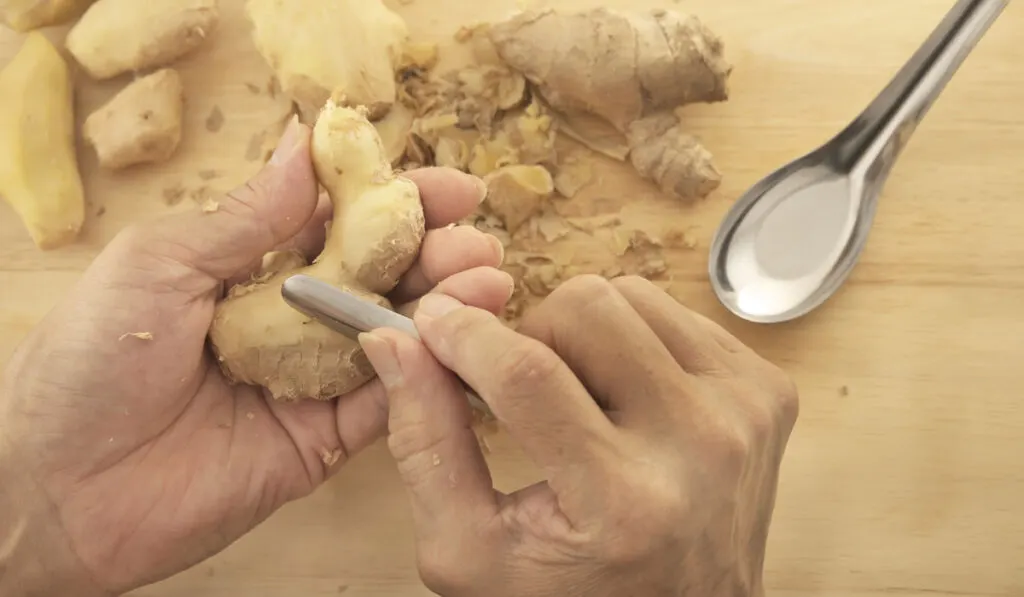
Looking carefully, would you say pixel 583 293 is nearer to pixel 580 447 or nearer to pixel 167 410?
pixel 580 447

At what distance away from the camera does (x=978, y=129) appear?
0.90m

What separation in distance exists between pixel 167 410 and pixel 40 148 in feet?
1.13

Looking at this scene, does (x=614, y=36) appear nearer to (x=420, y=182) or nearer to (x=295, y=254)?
(x=420, y=182)

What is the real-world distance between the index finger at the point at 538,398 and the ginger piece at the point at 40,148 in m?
0.54

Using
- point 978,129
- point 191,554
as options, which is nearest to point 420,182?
point 191,554

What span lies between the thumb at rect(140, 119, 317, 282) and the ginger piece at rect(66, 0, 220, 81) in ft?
0.89

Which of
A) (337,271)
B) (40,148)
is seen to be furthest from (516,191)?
(40,148)

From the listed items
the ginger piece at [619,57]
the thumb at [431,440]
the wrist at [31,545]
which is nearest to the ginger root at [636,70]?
the ginger piece at [619,57]

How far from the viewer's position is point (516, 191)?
845 millimetres

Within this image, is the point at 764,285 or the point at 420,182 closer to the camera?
the point at 420,182

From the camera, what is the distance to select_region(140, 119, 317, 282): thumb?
27.0 inches

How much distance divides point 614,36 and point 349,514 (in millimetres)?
527

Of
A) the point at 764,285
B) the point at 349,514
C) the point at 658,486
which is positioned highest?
the point at 658,486

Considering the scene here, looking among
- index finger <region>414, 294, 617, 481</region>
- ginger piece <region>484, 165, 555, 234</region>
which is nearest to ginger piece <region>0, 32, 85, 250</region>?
ginger piece <region>484, 165, 555, 234</region>
